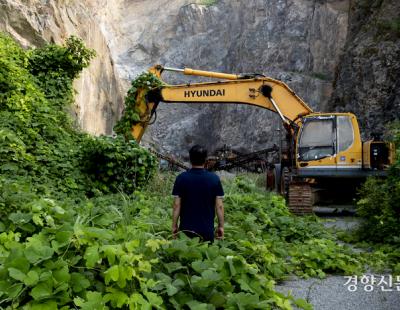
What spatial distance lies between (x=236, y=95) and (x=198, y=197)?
9.64m

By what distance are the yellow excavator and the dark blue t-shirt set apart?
715cm

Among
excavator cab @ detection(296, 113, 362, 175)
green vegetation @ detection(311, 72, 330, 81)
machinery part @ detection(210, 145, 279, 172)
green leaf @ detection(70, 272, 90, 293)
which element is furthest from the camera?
green vegetation @ detection(311, 72, 330, 81)

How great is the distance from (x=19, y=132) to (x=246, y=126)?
32.8 metres

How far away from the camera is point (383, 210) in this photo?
8.70 m

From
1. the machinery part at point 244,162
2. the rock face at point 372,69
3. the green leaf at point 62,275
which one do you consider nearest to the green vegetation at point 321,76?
the rock face at point 372,69

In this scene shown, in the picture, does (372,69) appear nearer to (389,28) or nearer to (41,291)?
(389,28)

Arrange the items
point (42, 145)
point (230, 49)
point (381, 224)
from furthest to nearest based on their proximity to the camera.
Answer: point (230, 49) < point (42, 145) < point (381, 224)

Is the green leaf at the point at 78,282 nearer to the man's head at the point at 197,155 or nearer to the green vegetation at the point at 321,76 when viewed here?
the man's head at the point at 197,155

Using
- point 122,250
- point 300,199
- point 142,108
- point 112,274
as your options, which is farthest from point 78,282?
point 142,108

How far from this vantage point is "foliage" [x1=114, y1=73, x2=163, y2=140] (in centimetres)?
1415

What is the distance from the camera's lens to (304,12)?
4494 cm

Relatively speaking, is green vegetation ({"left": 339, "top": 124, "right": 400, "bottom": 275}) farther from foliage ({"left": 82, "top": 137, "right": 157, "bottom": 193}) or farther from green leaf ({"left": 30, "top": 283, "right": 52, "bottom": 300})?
foliage ({"left": 82, "top": 137, "right": 157, "bottom": 193})

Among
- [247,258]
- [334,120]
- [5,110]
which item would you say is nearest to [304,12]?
[334,120]

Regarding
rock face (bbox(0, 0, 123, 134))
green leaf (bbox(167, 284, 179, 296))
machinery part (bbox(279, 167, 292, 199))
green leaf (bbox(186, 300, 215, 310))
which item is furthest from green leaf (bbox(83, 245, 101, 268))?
Answer: rock face (bbox(0, 0, 123, 134))
